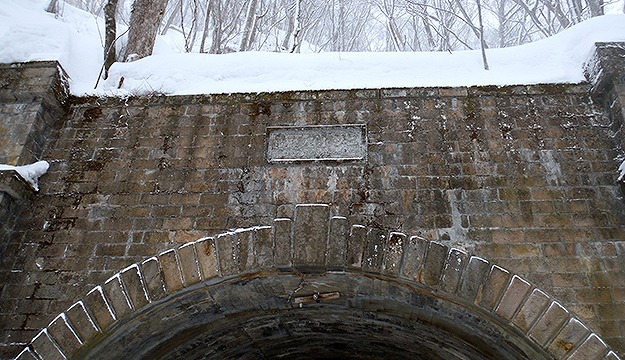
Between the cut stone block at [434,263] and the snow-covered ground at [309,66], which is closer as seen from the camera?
the cut stone block at [434,263]

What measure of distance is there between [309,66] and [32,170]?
3.28 m

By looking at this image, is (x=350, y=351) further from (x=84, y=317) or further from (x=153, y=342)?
(x=84, y=317)

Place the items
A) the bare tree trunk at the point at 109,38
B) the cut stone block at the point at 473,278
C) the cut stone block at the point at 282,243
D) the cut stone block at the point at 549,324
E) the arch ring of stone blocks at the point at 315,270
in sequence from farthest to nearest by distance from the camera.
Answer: the bare tree trunk at the point at 109,38, the cut stone block at the point at 282,243, the cut stone block at the point at 473,278, the arch ring of stone blocks at the point at 315,270, the cut stone block at the point at 549,324

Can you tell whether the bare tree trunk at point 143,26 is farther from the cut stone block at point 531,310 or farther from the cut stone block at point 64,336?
the cut stone block at point 531,310

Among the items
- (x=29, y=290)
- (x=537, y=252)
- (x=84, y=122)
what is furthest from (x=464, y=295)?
(x=84, y=122)

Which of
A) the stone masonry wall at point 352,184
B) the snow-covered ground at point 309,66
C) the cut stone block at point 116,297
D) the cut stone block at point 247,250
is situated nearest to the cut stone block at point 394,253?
the stone masonry wall at point 352,184

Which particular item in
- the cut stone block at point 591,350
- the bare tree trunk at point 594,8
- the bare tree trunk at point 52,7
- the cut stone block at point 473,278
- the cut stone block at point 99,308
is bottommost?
the cut stone block at point 591,350

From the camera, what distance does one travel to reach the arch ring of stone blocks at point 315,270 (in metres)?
4.57

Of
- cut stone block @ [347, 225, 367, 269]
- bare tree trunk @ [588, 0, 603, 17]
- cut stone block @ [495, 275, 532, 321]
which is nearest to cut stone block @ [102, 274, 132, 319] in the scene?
cut stone block @ [347, 225, 367, 269]

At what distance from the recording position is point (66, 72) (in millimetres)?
6246

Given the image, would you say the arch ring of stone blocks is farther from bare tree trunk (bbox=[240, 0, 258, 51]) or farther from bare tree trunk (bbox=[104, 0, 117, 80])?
bare tree trunk (bbox=[240, 0, 258, 51])

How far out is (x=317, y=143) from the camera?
560cm

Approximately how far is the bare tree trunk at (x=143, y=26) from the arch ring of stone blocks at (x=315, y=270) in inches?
153

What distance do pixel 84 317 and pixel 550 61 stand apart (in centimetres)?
564
